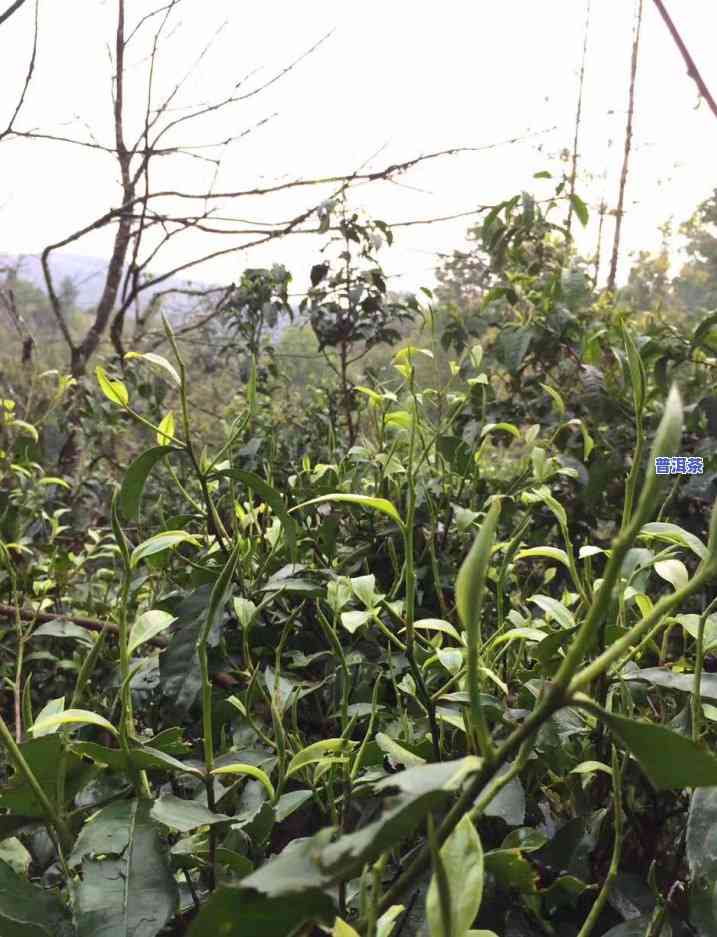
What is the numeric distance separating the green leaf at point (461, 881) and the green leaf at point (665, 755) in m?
0.06

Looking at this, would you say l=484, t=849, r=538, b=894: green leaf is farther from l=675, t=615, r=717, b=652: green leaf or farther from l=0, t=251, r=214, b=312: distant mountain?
l=0, t=251, r=214, b=312: distant mountain

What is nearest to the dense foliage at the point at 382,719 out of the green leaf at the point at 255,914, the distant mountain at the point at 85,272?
the green leaf at the point at 255,914

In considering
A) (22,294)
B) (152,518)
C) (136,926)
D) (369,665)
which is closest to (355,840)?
(136,926)

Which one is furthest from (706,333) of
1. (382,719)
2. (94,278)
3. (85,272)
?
(85,272)

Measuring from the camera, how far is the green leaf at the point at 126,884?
256 mm

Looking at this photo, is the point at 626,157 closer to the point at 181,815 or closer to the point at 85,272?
the point at 85,272

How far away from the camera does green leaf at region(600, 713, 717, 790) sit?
0.54ft

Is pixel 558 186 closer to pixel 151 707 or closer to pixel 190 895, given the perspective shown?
pixel 151 707

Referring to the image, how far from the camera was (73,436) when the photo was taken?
172cm

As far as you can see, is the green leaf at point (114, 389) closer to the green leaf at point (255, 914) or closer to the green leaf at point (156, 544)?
the green leaf at point (156, 544)

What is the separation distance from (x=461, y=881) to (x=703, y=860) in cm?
13

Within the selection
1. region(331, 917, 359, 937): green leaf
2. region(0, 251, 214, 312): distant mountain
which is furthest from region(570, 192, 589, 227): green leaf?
region(0, 251, 214, 312): distant mountain

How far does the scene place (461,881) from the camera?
21cm

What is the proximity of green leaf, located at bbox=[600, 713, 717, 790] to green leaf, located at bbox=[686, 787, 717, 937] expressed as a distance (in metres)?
0.13
